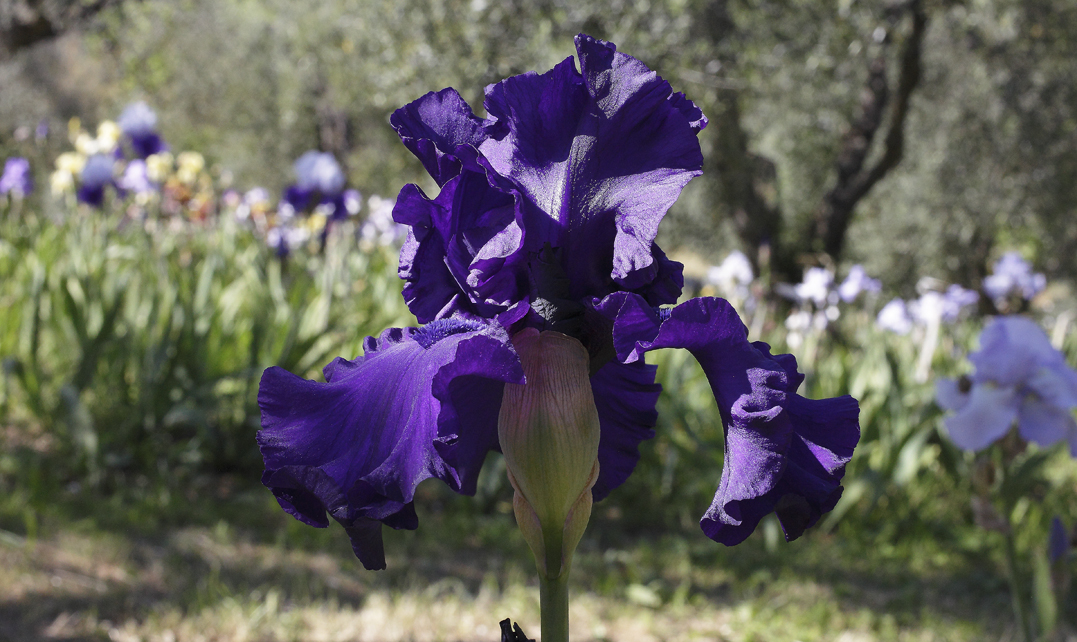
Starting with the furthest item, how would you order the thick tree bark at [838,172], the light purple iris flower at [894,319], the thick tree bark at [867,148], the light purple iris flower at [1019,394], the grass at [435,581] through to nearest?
the thick tree bark at [867,148] → the thick tree bark at [838,172] → the light purple iris flower at [894,319] → the grass at [435,581] → the light purple iris flower at [1019,394]

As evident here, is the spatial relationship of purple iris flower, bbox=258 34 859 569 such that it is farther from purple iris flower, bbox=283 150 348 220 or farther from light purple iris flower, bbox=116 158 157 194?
light purple iris flower, bbox=116 158 157 194

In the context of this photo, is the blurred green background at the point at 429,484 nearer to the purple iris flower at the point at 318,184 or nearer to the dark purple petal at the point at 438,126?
the purple iris flower at the point at 318,184

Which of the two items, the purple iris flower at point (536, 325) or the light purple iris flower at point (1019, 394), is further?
the light purple iris flower at point (1019, 394)

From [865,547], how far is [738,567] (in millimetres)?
647

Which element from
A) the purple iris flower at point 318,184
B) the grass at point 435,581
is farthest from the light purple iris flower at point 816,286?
the purple iris flower at point 318,184

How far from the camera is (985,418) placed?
1.35 metres

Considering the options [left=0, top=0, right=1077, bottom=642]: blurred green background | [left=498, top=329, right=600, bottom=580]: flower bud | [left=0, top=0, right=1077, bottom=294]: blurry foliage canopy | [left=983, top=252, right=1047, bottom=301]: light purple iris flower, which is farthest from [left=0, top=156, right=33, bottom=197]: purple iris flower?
[left=983, top=252, right=1047, bottom=301]: light purple iris flower

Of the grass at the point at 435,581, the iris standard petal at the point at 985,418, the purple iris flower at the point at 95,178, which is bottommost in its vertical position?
the grass at the point at 435,581

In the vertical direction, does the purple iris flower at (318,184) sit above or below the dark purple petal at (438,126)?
above

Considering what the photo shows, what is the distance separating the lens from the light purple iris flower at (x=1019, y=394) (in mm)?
1293

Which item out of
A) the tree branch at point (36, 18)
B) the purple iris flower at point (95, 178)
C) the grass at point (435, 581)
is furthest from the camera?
the tree branch at point (36, 18)

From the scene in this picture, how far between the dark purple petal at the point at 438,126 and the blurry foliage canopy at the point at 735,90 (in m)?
3.81

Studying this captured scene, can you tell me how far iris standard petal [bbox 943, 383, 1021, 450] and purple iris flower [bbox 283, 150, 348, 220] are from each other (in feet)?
10.8

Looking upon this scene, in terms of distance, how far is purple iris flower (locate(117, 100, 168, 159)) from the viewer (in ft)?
13.9
